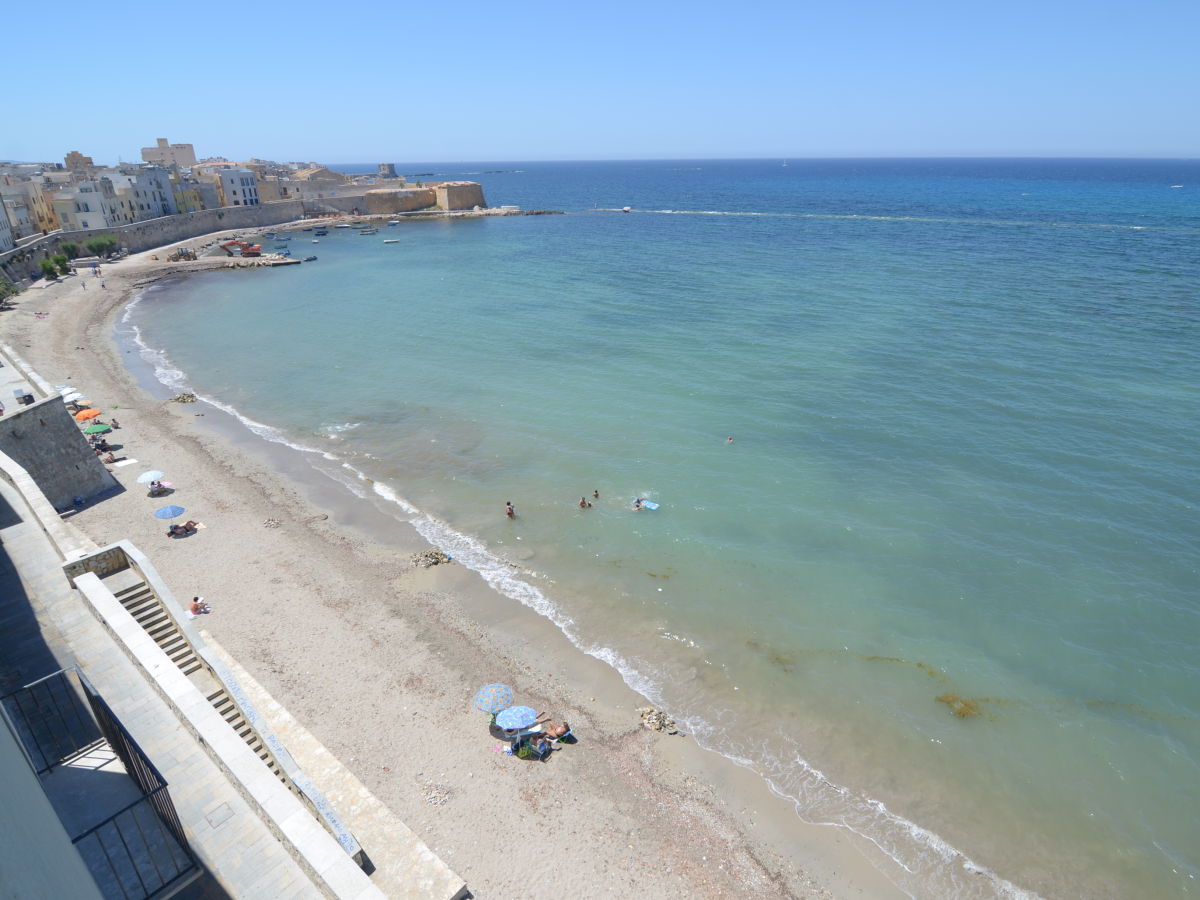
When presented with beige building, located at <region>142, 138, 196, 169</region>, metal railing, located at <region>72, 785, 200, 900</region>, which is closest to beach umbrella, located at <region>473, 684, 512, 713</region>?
metal railing, located at <region>72, 785, 200, 900</region>

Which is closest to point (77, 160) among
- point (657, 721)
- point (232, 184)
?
point (232, 184)

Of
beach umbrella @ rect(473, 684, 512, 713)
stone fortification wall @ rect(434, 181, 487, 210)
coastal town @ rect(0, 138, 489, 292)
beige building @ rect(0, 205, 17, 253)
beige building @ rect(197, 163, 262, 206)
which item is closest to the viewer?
beach umbrella @ rect(473, 684, 512, 713)

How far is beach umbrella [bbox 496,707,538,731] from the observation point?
1542cm

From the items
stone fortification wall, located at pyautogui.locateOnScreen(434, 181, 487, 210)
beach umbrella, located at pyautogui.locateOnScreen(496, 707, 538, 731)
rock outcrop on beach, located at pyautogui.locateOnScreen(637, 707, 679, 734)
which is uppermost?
stone fortification wall, located at pyautogui.locateOnScreen(434, 181, 487, 210)

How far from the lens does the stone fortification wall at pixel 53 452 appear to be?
2269 cm

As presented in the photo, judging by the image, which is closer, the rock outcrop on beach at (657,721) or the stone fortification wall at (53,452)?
the rock outcrop on beach at (657,721)

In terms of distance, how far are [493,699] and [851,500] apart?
15804 millimetres

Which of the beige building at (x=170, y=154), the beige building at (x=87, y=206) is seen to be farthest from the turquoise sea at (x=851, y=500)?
the beige building at (x=170, y=154)

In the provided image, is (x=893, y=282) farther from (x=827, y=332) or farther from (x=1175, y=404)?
(x=1175, y=404)

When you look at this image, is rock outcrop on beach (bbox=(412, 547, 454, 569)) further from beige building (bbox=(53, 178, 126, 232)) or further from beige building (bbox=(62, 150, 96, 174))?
beige building (bbox=(62, 150, 96, 174))

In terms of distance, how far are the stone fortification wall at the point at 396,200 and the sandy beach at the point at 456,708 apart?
112m

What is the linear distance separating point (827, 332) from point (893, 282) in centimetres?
1907

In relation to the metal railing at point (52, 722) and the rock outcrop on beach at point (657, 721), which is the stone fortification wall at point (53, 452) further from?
the rock outcrop on beach at point (657, 721)

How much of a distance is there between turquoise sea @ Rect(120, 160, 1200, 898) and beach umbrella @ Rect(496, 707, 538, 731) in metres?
3.30
